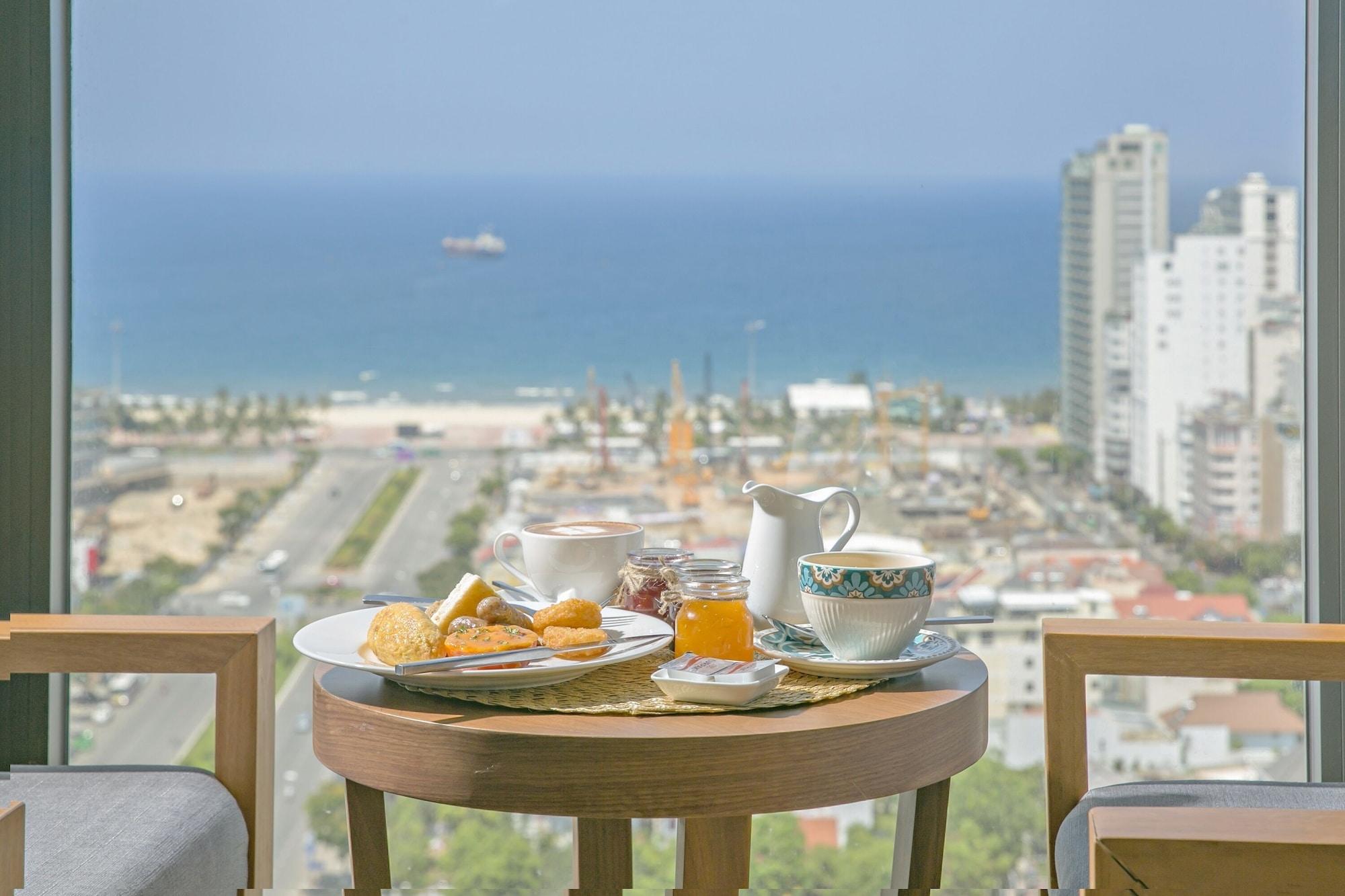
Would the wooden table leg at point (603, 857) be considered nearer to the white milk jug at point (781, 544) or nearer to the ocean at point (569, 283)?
the white milk jug at point (781, 544)

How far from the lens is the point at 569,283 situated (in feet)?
9.65

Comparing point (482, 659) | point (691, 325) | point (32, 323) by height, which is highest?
point (691, 325)

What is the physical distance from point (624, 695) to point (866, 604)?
0.75 feet

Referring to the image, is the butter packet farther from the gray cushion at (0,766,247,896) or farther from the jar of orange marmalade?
the gray cushion at (0,766,247,896)

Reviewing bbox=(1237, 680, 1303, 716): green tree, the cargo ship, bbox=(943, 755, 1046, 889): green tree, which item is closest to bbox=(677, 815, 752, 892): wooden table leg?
bbox=(1237, 680, 1303, 716): green tree

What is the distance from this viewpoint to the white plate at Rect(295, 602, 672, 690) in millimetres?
1041

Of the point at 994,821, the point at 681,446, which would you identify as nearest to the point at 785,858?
the point at 994,821

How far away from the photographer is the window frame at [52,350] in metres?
1.78

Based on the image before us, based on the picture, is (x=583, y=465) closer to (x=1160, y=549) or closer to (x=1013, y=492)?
(x=1013, y=492)

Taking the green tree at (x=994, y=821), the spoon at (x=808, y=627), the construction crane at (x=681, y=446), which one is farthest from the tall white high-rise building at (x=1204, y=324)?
the spoon at (x=808, y=627)

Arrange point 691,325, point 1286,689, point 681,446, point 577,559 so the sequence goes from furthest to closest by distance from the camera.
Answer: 1. point 691,325
2. point 681,446
3. point 1286,689
4. point 577,559

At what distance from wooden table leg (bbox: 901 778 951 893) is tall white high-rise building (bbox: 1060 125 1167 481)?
5.36 ft

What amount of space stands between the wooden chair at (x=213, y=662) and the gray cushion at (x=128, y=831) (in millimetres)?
33

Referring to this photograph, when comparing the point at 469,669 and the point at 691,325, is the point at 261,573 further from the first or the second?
the point at 469,669
